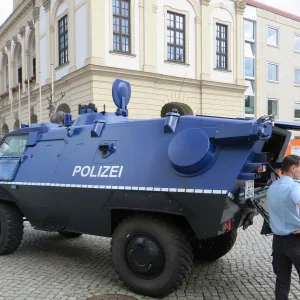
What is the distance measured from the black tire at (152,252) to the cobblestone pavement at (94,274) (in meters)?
0.21

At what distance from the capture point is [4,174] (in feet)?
19.6

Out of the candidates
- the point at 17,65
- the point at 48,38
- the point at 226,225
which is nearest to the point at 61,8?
the point at 48,38

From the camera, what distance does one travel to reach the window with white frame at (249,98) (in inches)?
1122

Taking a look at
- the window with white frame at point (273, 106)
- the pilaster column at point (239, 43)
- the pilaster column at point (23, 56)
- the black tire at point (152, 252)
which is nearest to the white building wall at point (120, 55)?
the pilaster column at point (239, 43)

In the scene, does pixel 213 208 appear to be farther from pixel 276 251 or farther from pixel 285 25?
pixel 285 25

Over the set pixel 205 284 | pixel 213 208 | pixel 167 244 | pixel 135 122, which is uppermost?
pixel 135 122

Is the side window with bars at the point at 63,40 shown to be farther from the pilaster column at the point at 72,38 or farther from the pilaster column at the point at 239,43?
the pilaster column at the point at 239,43

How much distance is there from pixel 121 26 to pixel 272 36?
51.0 ft

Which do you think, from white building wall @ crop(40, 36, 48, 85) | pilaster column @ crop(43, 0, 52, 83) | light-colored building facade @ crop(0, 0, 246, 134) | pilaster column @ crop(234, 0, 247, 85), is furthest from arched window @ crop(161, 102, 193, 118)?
white building wall @ crop(40, 36, 48, 85)

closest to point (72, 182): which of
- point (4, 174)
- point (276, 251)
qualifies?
point (4, 174)

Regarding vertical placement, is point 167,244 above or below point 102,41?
below

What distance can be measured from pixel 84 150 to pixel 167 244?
171cm

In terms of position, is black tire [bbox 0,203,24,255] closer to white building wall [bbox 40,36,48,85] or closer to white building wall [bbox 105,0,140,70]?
white building wall [bbox 105,0,140,70]

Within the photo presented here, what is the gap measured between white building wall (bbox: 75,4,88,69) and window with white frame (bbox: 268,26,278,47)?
16428 millimetres
